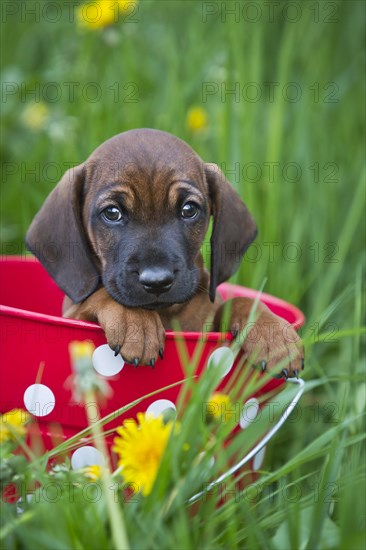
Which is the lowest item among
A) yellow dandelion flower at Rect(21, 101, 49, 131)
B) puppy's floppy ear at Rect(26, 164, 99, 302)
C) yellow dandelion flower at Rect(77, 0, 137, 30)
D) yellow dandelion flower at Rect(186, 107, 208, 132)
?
puppy's floppy ear at Rect(26, 164, 99, 302)

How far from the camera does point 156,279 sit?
2541mm

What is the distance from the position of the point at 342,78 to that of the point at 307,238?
1.43 metres

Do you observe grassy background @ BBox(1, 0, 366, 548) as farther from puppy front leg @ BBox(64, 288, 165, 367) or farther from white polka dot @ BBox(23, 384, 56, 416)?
white polka dot @ BBox(23, 384, 56, 416)

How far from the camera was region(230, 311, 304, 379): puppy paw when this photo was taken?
2.56m

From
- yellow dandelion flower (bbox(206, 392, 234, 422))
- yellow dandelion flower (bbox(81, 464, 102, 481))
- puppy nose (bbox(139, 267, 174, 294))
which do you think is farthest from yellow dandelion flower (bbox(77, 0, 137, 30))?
yellow dandelion flower (bbox(81, 464, 102, 481))

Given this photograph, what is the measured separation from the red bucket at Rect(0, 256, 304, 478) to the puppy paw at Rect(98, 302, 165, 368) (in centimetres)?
4

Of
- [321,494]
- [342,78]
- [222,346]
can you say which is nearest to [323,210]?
[342,78]

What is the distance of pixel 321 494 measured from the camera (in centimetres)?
197

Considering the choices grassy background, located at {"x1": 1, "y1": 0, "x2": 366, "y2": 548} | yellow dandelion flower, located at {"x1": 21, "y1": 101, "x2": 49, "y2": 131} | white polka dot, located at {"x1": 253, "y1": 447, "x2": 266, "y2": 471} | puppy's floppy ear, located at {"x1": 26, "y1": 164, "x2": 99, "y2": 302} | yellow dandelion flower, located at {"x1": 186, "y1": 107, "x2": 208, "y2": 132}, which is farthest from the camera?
yellow dandelion flower, located at {"x1": 21, "y1": 101, "x2": 49, "y2": 131}

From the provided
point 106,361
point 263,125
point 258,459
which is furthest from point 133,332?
point 263,125

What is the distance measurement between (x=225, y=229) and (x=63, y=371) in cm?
90

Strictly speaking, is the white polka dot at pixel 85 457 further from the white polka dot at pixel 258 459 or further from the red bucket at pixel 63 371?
the white polka dot at pixel 258 459

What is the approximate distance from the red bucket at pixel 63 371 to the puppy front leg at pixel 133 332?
0.14ft

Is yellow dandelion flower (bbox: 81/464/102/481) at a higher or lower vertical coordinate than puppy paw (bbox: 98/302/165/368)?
lower
